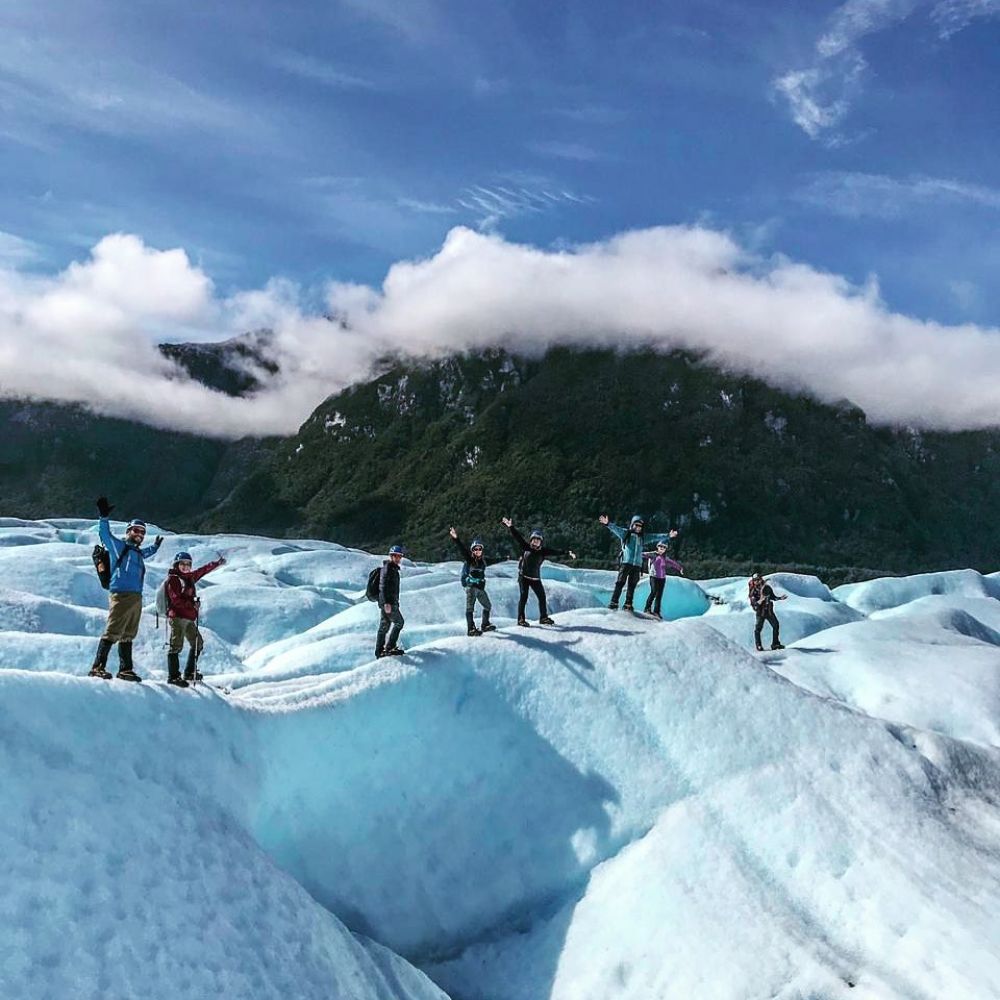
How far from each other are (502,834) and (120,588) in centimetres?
713

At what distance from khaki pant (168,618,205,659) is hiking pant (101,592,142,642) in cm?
119

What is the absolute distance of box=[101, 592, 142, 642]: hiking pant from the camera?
11969mm

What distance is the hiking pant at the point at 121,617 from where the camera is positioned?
39.3ft

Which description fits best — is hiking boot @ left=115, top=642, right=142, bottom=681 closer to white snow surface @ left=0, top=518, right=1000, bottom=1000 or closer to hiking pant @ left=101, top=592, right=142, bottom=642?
hiking pant @ left=101, top=592, right=142, bottom=642

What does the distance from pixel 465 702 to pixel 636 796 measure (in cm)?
337

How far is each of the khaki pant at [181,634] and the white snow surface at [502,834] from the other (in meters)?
1.17

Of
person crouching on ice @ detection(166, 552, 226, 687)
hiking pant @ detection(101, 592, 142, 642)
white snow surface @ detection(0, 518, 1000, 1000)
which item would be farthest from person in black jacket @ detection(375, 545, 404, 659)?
hiking pant @ detection(101, 592, 142, 642)

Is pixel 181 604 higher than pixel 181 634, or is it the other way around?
pixel 181 604

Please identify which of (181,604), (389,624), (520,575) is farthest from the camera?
(520,575)

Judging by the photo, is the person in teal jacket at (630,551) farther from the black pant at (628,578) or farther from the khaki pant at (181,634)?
the khaki pant at (181,634)

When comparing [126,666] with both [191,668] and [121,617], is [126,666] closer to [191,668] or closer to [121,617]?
[121,617]

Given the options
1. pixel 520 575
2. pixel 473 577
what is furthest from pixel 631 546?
pixel 473 577

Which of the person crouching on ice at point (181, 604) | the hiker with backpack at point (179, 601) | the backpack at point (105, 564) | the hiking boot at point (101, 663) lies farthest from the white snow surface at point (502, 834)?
the backpack at point (105, 564)

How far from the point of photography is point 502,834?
43.0 feet
